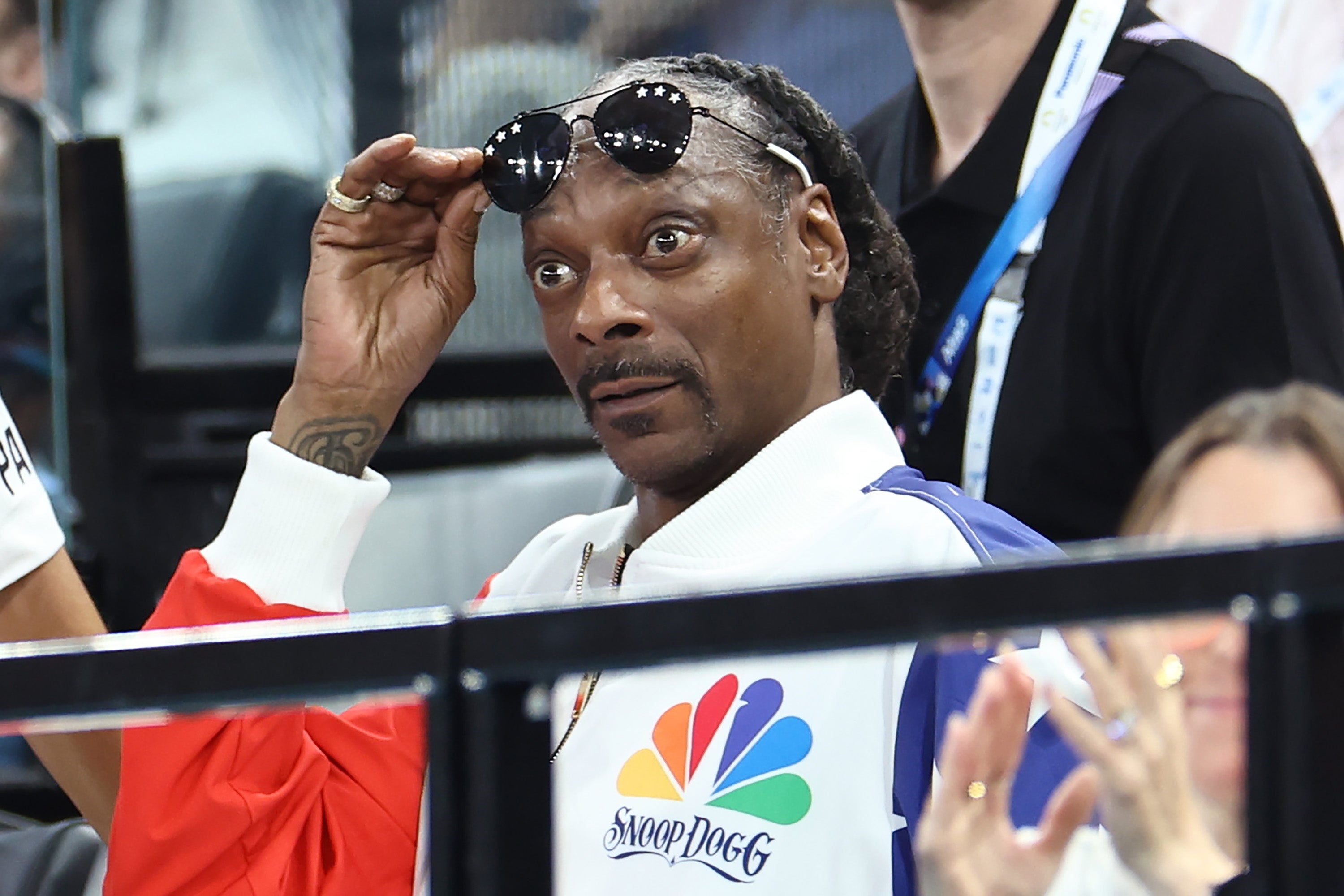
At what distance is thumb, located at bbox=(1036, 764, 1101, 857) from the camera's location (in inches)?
25.3

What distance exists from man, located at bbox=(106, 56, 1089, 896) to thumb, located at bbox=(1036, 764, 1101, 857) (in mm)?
385

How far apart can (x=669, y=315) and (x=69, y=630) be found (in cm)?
61

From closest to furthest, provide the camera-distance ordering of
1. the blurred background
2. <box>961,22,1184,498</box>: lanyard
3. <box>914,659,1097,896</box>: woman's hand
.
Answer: <box>914,659,1097,896</box>: woman's hand
<box>961,22,1184,498</box>: lanyard
the blurred background

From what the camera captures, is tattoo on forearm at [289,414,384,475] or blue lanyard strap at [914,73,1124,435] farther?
blue lanyard strap at [914,73,1124,435]

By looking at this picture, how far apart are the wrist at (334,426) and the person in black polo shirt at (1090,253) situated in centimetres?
67

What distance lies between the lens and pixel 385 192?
1506 mm

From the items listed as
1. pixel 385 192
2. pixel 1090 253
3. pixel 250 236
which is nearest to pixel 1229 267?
pixel 1090 253

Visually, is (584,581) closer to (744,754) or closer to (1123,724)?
(744,754)

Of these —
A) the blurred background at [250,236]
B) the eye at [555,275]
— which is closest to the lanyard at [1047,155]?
the eye at [555,275]

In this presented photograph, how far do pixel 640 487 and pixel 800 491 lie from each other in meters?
0.16

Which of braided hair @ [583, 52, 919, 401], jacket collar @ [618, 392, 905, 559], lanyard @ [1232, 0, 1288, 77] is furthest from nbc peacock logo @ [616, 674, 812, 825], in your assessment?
lanyard @ [1232, 0, 1288, 77]

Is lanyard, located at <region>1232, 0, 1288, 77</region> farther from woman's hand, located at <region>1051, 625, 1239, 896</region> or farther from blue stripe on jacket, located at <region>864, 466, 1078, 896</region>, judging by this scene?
woman's hand, located at <region>1051, 625, 1239, 896</region>

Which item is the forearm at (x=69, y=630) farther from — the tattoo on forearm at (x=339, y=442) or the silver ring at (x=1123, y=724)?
the silver ring at (x=1123, y=724)

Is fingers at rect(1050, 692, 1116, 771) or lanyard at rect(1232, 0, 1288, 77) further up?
lanyard at rect(1232, 0, 1288, 77)
